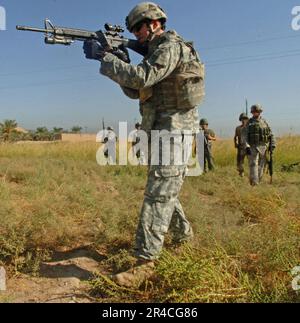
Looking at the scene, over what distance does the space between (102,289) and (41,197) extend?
2.30 meters

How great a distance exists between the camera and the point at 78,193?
4.33 m

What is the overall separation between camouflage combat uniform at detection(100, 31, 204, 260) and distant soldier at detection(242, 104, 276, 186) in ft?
12.5

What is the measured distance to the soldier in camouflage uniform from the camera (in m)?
2.14

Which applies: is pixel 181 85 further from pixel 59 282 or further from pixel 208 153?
pixel 208 153

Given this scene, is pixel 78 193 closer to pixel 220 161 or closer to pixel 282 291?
pixel 282 291

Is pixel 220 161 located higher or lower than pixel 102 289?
higher

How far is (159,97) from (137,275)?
118 centimetres

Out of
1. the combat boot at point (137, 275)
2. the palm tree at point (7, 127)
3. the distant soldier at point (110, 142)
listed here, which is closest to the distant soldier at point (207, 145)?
the distant soldier at point (110, 142)

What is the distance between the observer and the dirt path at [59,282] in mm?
2053

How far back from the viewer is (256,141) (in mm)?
5949

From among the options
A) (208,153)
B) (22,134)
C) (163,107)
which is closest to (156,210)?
(163,107)

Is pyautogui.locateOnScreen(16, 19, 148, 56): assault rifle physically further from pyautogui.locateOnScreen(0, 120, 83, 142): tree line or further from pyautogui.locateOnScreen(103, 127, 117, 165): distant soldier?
pyautogui.locateOnScreen(0, 120, 83, 142): tree line
